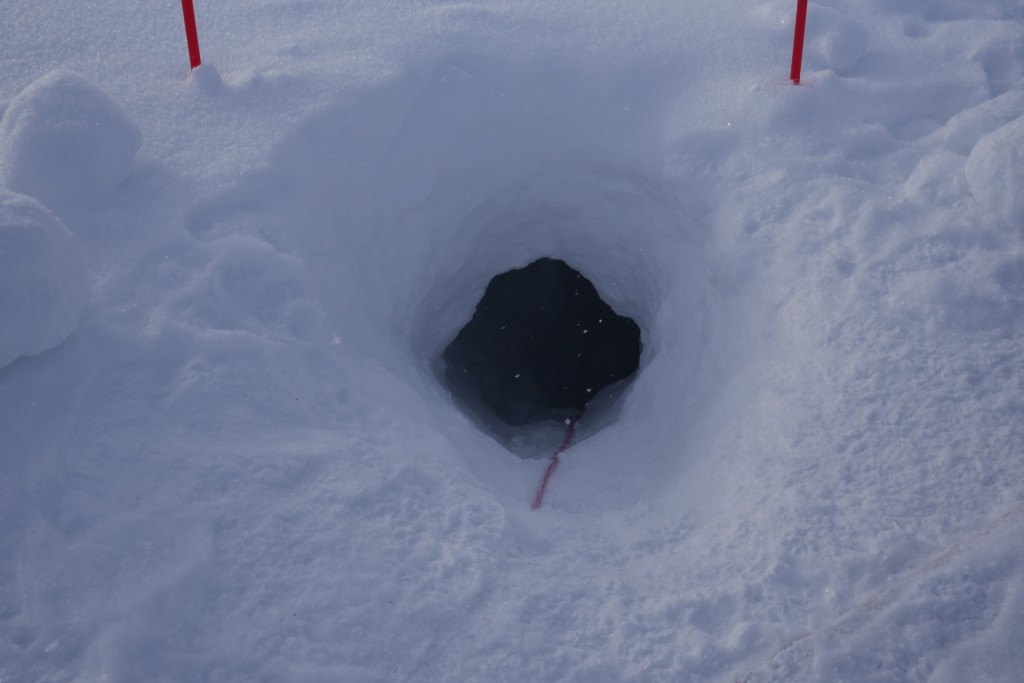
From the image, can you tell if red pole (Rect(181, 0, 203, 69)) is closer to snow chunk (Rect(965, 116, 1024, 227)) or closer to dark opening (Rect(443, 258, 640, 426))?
dark opening (Rect(443, 258, 640, 426))

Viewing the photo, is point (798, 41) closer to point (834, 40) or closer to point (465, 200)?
point (834, 40)

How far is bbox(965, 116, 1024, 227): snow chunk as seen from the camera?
3320mm

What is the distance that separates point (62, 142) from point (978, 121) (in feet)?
13.5

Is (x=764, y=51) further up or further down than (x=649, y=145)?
further up

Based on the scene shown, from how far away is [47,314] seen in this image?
289 centimetres

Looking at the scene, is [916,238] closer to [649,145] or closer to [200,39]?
[649,145]

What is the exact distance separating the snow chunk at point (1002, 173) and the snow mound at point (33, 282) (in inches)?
146

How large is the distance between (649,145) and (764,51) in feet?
2.86

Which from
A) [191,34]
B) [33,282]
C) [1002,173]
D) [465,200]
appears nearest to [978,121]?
[1002,173]

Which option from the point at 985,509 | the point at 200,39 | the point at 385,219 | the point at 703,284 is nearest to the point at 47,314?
the point at 385,219

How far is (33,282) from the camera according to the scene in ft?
9.43

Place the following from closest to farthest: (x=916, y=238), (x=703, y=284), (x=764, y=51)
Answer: (x=916, y=238), (x=703, y=284), (x=764, y=51)

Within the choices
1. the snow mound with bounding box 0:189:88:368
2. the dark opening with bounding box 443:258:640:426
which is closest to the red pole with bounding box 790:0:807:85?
the dark opening with bounding box 443:258:640:426

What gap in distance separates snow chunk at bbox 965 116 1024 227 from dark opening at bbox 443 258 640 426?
Result: 344cm
